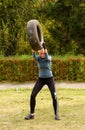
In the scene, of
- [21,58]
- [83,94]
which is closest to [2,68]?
[21,58]

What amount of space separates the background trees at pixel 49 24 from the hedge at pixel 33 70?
6799 millimetres

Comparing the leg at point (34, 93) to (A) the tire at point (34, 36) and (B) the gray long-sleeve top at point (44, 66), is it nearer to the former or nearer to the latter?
(B) the gray long-sleeve top at point (44, 66)

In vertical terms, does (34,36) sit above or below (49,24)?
above

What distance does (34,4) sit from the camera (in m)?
31.6

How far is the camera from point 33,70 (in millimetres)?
20391

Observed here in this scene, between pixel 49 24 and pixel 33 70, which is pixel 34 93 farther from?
pixel 49 24

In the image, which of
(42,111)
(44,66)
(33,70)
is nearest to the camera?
(44,66)

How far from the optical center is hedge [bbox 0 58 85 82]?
66.5 feet

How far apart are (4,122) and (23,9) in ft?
71.7

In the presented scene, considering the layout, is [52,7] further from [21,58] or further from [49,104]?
[49,104]

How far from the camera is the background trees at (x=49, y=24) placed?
90.8 feet

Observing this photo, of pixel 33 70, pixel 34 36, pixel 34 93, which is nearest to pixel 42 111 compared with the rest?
pixel 34 93

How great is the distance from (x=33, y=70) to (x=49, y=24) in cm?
1187

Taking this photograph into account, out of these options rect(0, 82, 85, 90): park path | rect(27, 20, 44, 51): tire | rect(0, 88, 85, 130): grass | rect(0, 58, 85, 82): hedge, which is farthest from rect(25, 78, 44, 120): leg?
rect(0, 58, 85, 82): hedge
